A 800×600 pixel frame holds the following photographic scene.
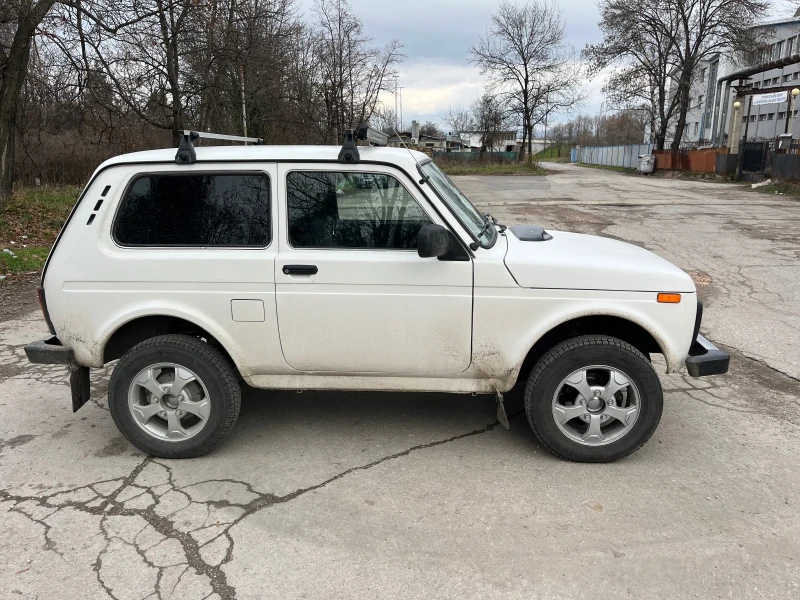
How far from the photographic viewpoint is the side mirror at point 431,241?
3.26 metres

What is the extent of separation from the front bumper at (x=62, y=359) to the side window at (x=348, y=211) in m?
1.62

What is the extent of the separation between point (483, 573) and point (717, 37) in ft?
152

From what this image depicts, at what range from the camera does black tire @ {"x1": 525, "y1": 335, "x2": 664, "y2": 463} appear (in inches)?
138

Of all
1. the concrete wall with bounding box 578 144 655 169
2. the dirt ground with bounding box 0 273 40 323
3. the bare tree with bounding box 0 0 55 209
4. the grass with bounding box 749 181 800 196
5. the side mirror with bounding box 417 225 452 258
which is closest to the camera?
the side mirror with bounding box 417 225 452 258

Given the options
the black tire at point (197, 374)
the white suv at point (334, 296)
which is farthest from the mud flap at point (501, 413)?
the black tire at point (197, 374)

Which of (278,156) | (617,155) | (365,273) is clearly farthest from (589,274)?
(617,155)

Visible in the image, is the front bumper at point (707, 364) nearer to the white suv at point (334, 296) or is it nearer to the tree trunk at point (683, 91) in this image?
the white suv at point (334, 296)

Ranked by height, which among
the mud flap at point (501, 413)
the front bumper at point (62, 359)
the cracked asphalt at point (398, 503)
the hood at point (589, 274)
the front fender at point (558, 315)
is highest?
the hood at point (589, 274)

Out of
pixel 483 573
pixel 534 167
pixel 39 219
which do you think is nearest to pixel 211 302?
pixel 483 573

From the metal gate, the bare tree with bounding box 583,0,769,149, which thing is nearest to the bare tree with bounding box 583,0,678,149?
the bare tree with bounding box 583,0,769,149

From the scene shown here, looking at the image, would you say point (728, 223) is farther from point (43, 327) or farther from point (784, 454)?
point (43, 327)

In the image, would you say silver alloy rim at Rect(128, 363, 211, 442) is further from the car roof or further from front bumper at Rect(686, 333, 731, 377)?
front bumper at Rect(686, 333, 731, 377)

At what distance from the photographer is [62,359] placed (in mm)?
3773

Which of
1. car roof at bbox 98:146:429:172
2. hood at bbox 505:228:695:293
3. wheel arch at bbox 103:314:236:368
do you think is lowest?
wheel arch at bbox 103:314:236:368
